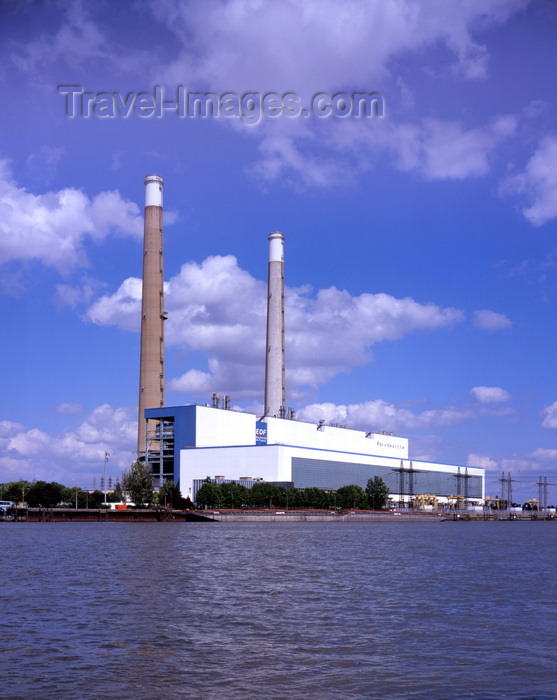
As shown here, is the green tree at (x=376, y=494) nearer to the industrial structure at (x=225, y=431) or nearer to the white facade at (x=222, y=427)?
the industrial structure at (x=225, y=431)

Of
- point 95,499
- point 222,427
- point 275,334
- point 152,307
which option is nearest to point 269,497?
point 222,427

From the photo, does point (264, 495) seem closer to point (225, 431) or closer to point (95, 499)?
point (225, 431)

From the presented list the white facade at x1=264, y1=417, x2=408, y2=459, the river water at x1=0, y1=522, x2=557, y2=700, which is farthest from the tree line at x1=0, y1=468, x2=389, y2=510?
the river water at x1=0, y1=522, x2=557, y2=700

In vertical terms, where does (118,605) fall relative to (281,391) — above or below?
below

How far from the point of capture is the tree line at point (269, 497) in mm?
135500

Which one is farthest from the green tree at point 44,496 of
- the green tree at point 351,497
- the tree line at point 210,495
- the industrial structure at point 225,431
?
the green tree at point 351,497

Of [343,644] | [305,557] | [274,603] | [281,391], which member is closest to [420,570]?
[305,557]

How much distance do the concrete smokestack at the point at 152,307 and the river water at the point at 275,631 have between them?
98.8 metres

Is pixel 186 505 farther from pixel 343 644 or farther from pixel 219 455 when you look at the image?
pixel 343 644

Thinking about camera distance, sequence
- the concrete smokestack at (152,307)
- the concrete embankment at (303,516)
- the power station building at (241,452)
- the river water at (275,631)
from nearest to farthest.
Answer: the river water at (275,631)
the concrete embankment at (303,516)
the concrete smokestack at (152,307)
the power station building at (241,452)

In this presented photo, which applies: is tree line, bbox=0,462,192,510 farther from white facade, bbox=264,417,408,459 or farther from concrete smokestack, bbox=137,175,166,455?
white facade, bbox=264,417,408,459

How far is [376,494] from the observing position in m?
166

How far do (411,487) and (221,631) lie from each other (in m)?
170

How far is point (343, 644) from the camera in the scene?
19.8 metres
